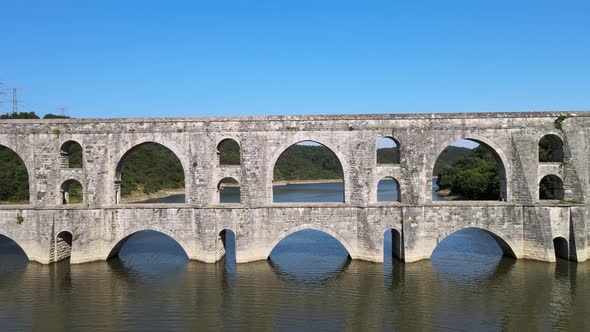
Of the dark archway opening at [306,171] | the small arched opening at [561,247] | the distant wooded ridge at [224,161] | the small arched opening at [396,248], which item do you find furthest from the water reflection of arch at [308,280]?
the dark archway opening at [306,171]

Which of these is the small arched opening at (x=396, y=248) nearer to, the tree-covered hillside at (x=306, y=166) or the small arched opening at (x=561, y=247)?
the small arched opening at (x=561, y=247)

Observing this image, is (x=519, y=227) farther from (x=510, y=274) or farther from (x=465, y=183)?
(x=465, y=183)

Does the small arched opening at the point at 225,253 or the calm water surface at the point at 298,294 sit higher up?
the small arched opening at the point at 225,253

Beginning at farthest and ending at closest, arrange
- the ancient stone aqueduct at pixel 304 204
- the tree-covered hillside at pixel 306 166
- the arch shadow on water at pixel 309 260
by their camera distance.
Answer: the tree-covered hillside at pixel 306 166, the ancient stone aqueduct at pixel 304 204, the arch shadow on water at pixel 309 260

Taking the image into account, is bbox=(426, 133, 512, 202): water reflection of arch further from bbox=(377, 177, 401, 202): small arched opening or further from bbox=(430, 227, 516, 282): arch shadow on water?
bbox=(430, 227, 516, 282): arch shadow on water

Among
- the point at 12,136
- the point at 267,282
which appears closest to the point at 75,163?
the point at 12,136

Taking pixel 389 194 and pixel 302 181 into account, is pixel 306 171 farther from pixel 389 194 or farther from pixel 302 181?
pixel 389 194

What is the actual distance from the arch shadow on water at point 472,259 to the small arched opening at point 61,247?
17654 millimetres

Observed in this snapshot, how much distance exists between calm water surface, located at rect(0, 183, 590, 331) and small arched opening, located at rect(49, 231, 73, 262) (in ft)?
1.87

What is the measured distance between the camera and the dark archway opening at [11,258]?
2006cm

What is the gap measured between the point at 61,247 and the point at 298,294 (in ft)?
40.4

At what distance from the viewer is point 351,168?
1986cm

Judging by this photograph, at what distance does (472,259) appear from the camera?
21125 millimetres

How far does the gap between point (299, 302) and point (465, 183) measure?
33.9 m
